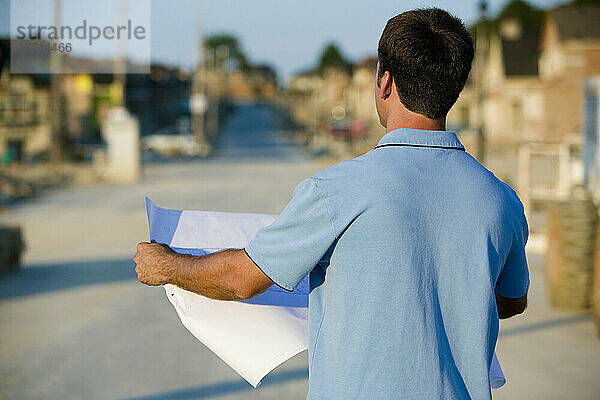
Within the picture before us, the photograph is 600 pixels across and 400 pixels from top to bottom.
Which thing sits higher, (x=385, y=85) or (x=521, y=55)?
(x=521, y=55)

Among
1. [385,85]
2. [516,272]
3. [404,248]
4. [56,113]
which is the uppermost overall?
[56,113]

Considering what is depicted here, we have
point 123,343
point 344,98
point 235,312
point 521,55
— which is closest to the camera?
point 235,312

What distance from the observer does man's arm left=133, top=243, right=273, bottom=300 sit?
2.03m

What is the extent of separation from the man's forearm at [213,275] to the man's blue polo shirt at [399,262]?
0.36 feet

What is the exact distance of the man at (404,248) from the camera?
189 cm

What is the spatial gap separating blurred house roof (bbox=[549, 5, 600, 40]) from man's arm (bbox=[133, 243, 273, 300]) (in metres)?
41.5

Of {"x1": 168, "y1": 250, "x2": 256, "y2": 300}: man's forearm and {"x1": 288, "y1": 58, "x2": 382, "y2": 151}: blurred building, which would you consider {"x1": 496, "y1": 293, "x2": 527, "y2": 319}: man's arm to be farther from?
{"x1": 288, "y1": 58, "x2": 382, "y2": 151}: blurred building

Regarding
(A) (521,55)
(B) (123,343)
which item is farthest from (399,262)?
(A) (521,55)

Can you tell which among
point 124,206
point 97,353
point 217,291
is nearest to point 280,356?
point 217,291

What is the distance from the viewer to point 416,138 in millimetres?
1997

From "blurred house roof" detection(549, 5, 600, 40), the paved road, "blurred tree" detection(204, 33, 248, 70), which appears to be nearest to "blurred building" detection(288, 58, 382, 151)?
"blurred house roof" detection(549, 5, 600, 40)

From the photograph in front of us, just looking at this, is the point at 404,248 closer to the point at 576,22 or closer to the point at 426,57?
the point at 426,57

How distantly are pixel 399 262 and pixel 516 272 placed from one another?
1.66ft

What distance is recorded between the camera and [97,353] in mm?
6648
